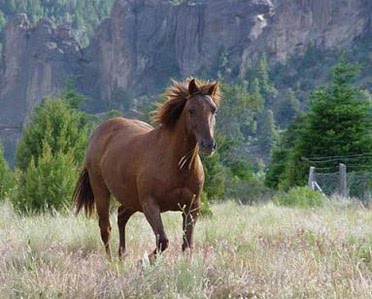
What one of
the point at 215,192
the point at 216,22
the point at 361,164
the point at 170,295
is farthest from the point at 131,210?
the point at 216,22

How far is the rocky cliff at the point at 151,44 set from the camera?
90.9 metres

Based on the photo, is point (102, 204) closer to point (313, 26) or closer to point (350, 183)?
point (350, 183)

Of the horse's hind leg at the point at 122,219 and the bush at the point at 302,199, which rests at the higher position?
the horse's hind leg at the point at 122,219

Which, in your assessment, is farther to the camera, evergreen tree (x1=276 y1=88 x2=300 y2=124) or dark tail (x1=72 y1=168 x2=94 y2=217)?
evergreen tree (x1=276 y1=88 x2=300 y2=124)

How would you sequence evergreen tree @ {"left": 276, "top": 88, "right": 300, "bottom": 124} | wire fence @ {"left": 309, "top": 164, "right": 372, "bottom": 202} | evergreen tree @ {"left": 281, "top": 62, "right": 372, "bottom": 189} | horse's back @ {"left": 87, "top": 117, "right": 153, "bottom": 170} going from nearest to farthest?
horse's back @ {"left": 87, "top": 117, "right": 153, "bottom": 170}
wire fence @ {"left": 309, "top": 164, "right": 372, "bottom": 202}
evergreen tree @ {"left": 281, "top": 62, "right": 372, "bottom": 189}
evergreen tree @ {"left": 276, "top": 88, "right": 300, "bottom": 124}

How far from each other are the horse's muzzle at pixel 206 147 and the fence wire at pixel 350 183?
10.9 meters

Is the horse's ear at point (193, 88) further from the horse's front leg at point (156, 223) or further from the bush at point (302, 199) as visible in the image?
the bush at point (302, 199)

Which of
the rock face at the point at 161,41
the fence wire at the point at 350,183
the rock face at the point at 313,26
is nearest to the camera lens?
the fence wire at the point at 350,183

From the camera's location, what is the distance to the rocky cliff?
90938mm

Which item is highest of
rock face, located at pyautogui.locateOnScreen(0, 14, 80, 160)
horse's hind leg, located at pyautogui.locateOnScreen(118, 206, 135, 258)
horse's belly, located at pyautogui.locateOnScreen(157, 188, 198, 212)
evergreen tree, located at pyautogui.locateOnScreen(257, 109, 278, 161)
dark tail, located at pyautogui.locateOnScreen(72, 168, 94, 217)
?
rock face, located at pyautogui.locateOnScreen(0, 14, 80, 160)

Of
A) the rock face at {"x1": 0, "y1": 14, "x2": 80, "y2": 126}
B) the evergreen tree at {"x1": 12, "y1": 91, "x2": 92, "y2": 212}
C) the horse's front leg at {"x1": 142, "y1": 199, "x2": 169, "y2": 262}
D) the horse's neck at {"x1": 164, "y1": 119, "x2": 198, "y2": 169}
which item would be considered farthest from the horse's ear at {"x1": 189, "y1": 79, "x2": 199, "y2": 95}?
the rock face at {"x1": 0, "y1": 14, "x2": 80, "y2": 126}

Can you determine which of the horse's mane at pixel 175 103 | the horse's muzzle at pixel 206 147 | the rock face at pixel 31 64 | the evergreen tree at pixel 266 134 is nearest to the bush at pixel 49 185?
the horse's mane at pixel 175 103

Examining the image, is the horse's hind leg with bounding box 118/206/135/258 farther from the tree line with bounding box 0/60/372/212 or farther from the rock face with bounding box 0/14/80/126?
the rock face with bounding box 0/14/80/126

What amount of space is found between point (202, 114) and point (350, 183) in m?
→ 12.3
